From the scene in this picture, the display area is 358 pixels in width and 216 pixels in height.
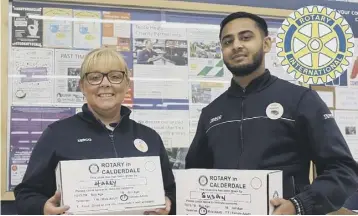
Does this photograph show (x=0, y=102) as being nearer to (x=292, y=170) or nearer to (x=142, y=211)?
(x=142, y=211)

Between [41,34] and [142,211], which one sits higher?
[41,34]

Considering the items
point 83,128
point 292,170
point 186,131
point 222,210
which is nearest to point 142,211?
point 222,210

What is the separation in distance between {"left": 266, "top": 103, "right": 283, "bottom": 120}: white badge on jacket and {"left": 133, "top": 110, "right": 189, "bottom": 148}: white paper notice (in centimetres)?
92

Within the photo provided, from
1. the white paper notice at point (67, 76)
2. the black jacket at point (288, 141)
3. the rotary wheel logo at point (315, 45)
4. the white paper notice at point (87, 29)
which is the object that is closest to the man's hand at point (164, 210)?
the black jacket at point (288, 141)

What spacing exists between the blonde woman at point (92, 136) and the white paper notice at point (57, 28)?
0.74m

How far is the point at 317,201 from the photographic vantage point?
1.38 metres

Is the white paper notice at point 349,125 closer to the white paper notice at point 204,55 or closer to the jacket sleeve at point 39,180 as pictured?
the white paper notice at point 204,55

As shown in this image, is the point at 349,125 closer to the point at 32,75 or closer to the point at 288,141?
the point at 288,141

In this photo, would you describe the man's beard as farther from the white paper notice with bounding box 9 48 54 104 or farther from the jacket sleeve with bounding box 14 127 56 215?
the white paper notice with bounding box 9 48 54 104

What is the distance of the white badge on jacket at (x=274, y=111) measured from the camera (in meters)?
1.57

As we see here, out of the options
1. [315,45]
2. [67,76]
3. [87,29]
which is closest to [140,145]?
[67,76]

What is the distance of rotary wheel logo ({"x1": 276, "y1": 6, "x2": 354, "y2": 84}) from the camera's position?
2.68 m

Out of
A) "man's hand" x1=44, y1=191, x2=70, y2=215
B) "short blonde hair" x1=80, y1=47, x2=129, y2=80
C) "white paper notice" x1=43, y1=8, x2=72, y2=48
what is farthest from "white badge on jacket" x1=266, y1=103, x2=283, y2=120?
"white paper notice" x1=43, y1=8, x2=72, y2=48

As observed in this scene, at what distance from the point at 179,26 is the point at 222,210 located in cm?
142
